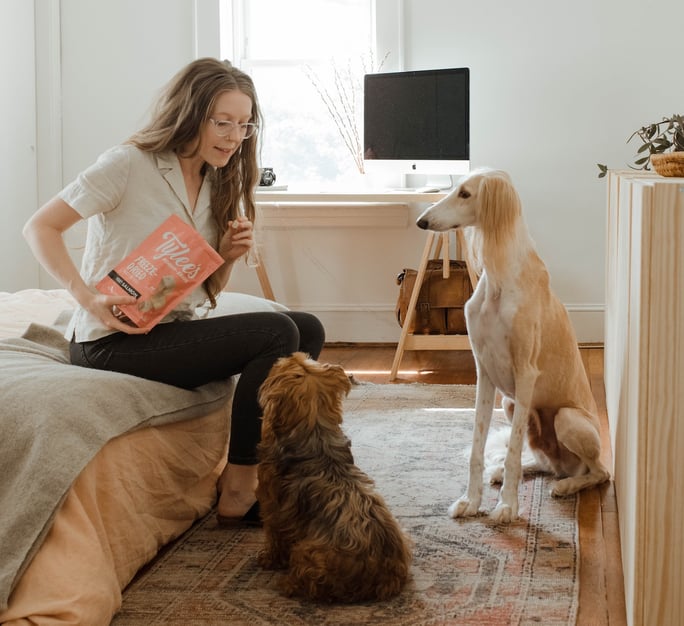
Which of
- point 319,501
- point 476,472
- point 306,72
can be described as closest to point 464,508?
point 476,472

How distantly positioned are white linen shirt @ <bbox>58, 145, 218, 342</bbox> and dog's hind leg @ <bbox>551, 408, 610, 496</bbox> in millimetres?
1124

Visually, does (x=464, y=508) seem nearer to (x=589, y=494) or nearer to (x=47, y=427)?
(x=589, y=494)

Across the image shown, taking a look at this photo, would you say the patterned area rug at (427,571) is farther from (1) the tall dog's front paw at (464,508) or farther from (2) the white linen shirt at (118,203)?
(2) the white linen shirt at (118,203)

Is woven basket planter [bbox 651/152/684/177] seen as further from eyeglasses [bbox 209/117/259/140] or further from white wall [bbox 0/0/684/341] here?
white wall [bbox 0/0/684/341]

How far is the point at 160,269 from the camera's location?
221 cm

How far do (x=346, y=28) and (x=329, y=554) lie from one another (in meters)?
3.81

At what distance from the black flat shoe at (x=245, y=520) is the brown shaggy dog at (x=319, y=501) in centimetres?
35

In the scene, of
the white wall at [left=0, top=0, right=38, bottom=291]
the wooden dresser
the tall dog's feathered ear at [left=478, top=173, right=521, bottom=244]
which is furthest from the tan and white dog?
the white wall at [left=0, top=0, right=38, bottom=291]

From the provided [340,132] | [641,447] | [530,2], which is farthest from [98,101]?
[641,447]

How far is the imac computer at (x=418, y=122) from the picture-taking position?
438 centimetres

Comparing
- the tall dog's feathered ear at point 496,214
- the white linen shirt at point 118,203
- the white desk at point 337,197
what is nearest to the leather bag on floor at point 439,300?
the white desk at point 337,197

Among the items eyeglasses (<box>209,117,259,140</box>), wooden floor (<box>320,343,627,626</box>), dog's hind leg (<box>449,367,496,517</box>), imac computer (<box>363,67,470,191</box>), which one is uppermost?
imac computer (<box>363,67,470,191</box>)

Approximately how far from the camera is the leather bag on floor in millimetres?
4426

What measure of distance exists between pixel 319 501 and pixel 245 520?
0.55 meters
